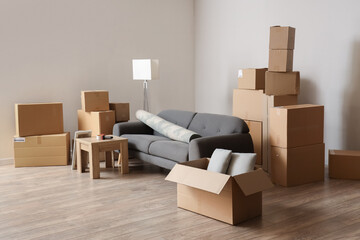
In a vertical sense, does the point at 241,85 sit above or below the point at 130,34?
below

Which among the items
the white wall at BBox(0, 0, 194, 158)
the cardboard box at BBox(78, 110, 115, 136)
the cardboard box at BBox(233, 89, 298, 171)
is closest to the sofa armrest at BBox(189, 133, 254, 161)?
the cardboard box at BBox(233, 89, 298, 171)

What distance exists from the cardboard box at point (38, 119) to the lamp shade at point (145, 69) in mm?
1186

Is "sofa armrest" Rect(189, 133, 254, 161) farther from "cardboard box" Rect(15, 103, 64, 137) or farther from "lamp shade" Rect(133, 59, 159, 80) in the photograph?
"cardboard box" Rect(15, 103, 64, 137)

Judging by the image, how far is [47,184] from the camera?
15.5 feet

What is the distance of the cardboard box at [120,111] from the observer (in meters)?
6.01

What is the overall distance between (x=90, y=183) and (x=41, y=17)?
8.78 ft

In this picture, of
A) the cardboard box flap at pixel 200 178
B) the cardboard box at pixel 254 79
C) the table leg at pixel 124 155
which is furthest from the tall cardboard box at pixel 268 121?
the table leg at pixel 124 155

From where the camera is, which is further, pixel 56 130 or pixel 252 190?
pixel 56 130

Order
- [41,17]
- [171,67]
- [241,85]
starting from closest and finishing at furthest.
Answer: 1. [241,85]
2. [41,17]
3. [171,67]

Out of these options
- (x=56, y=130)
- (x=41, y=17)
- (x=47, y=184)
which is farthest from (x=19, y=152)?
(x=41, y=17)

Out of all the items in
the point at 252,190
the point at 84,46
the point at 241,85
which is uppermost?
the point at 84,46

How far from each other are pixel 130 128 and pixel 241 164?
238 centimetres

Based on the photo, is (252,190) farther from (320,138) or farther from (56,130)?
(56,130)

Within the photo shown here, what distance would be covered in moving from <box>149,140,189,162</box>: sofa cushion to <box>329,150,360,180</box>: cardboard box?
1.62 meters
